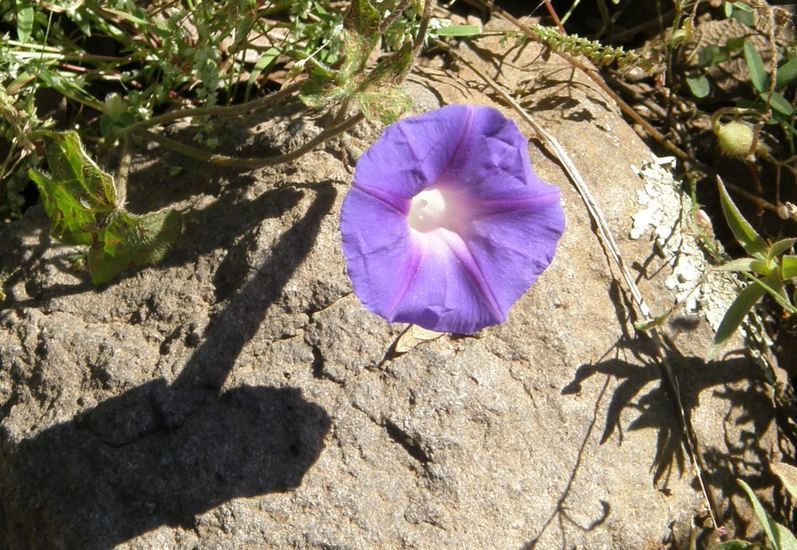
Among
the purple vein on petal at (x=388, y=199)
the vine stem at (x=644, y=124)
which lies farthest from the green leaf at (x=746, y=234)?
the purple vein on petal at (x=388, y=199)

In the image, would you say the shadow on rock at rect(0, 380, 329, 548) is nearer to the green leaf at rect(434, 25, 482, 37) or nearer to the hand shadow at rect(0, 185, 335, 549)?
the hand shadow at rect(0, 185, 335, 549)

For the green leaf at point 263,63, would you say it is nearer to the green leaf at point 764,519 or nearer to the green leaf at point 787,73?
the green leaf at point 787,73

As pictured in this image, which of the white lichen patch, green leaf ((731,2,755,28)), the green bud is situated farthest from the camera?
green leaf ((731,2,755,28))

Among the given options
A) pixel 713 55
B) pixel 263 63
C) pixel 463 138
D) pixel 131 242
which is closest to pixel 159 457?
pixel 131 242

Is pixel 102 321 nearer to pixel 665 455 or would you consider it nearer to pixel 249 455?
pixel 249 455

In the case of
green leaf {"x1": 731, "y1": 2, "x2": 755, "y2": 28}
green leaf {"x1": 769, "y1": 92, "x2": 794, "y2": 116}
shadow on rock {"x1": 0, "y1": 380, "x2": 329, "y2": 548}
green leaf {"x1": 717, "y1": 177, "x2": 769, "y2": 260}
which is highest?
green leaf {"x1": 731, "y1": 2, "x2": 755, "y2": 28}

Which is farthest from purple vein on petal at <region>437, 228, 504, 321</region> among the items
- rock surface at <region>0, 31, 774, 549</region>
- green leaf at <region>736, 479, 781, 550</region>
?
green leaf at <region>736, 479, 781, 550</region>

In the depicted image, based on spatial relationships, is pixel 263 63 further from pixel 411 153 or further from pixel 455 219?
pixel 411 153
